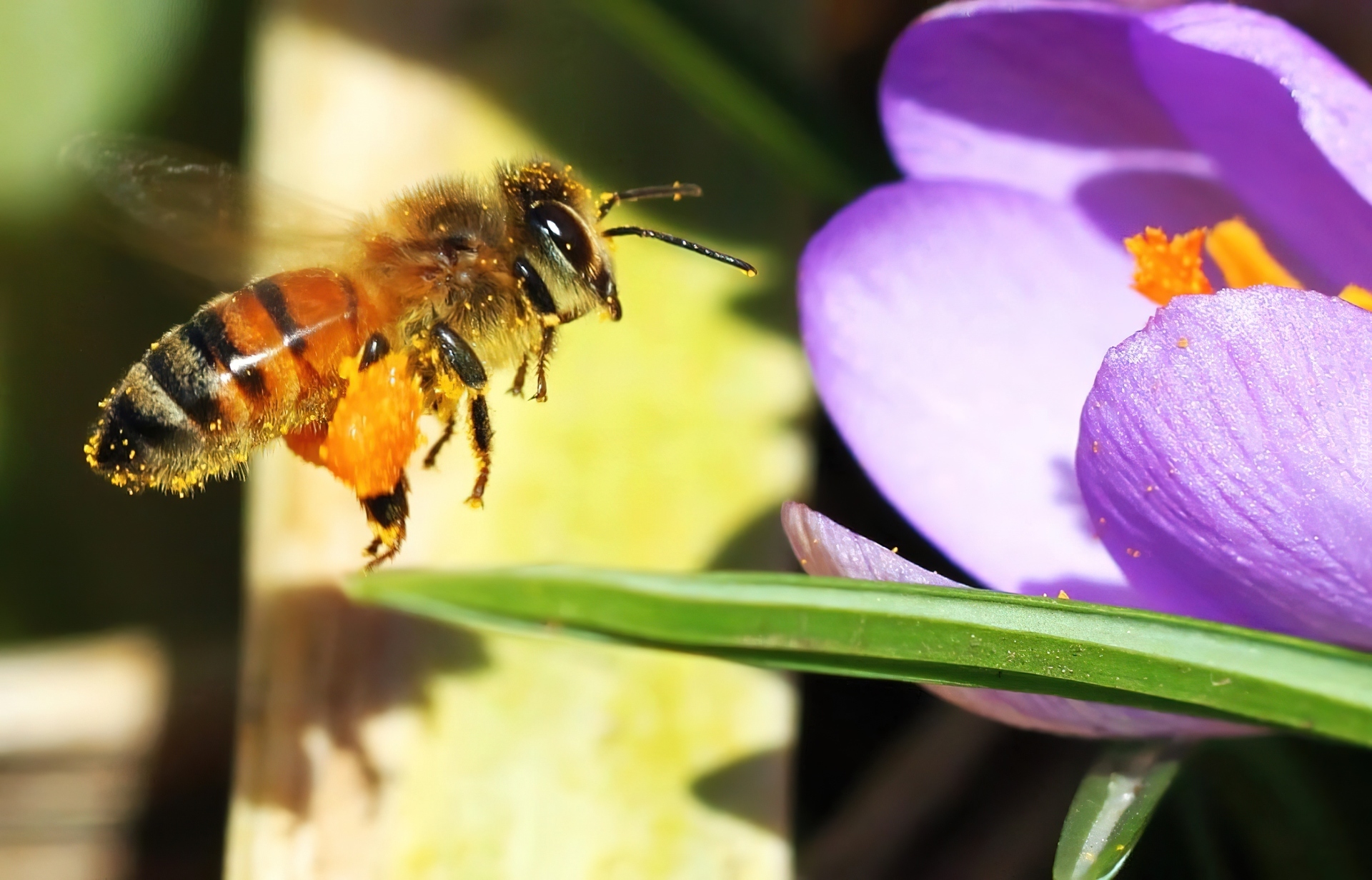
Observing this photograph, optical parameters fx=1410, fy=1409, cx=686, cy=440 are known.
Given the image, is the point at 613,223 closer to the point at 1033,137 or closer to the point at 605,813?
the point at 1033,137

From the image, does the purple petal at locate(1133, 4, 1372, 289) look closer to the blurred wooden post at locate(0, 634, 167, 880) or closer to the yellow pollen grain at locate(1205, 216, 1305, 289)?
A: the yellow pollen grain at locate(1205, 216, 1305, 289)

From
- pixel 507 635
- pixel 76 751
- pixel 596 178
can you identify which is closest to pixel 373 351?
pixel 507 635

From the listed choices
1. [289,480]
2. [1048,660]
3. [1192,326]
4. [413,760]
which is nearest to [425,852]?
[413,760]

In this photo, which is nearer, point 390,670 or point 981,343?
point 981,343

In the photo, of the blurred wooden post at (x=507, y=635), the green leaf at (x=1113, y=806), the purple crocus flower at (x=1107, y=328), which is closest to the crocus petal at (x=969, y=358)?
the purple crocus flower at (x=1107, y=328)

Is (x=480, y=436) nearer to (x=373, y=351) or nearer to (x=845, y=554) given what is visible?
(x=373, y=351)

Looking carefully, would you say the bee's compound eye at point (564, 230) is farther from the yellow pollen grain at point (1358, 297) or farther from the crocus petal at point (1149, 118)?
the yellow pollen grain at point (1358, 297)

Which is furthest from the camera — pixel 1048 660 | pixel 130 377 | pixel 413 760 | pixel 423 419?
pixel 423 419
